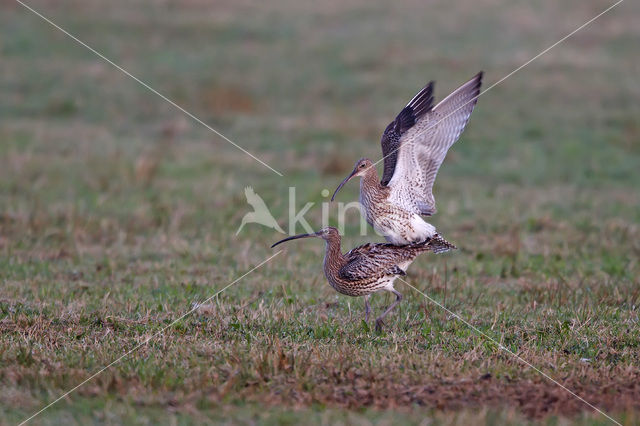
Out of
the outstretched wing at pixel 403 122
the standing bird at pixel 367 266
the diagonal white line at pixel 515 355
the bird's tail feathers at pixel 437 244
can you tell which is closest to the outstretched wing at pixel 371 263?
the standing bird at pixel 367 266

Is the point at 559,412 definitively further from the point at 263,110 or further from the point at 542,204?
the point at 263,110

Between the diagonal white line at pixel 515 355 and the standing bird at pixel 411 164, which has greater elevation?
the standing bird at pixel 411 164

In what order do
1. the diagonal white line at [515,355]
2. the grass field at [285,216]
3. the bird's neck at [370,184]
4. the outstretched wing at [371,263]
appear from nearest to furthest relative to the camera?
the diagonal white line at [515,355], the grass field at [285,216], the outstretched wing at [371,263], the bird's neck at [370,184]

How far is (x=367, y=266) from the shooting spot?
7227 millimetres

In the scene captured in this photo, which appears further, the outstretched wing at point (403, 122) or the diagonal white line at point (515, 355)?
the outstretched wing at point (403, 122)

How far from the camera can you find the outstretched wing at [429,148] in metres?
7.81

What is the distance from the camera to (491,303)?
26.2 ft

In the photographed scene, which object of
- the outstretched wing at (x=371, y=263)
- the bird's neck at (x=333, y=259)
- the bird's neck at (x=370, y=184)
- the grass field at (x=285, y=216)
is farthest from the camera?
the bird's neck at (x=370, y=184)

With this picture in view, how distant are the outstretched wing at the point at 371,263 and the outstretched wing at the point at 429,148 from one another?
584mm

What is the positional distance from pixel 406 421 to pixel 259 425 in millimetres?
838

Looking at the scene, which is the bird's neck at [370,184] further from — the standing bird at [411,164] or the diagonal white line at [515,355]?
the diagonal white line at [515,355]

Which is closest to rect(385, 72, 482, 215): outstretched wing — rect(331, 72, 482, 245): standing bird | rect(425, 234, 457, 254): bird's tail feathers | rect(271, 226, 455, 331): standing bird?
rect(331, 72, 482, 245): standing bird

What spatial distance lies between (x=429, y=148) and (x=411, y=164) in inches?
8.7

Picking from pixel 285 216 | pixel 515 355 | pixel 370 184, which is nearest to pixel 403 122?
pixel 370 184
